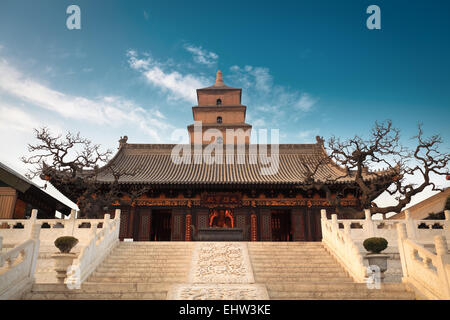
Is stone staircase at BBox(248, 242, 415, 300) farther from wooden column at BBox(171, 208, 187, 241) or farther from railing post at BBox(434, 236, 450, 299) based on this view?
wooden column at BBox(171, 208, 187, 241)

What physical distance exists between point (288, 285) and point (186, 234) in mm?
10924

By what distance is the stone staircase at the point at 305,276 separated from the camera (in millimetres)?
6516

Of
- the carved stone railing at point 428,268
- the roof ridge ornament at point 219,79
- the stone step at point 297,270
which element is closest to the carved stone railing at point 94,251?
the stone step at point 297,270

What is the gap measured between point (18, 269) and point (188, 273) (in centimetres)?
404

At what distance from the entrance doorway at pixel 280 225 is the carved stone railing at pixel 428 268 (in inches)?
561

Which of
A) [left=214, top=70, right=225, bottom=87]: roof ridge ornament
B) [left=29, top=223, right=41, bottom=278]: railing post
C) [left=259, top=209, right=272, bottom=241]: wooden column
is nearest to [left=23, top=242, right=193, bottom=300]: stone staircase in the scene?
[left=29, top=223, right=41, bottom=278]: railing post

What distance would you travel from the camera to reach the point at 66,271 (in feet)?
26.6

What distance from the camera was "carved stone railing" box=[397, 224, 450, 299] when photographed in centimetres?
580

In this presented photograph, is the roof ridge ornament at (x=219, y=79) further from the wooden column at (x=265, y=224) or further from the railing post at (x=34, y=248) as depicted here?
the railing post at (x=34, y=248)

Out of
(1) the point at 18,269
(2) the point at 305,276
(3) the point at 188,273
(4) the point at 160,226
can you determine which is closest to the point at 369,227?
(2) the point at 305,276

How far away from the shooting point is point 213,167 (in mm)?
20781

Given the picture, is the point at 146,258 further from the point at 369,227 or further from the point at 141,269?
the point at 369,227
